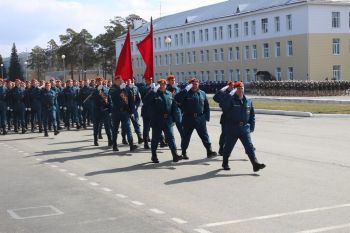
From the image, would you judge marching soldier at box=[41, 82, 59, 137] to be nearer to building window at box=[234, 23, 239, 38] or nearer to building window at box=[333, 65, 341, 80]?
building window at box=[333, 65, 341, 80]

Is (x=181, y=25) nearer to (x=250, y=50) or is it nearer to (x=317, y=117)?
(x=250, y=50)

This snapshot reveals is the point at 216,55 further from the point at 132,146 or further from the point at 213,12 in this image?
the point at 132,146

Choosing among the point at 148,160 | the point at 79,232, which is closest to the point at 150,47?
the point at 148,160

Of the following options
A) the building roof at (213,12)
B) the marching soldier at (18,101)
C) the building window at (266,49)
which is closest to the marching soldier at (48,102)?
the marching soldier at (18,101)

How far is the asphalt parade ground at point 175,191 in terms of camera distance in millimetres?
7680

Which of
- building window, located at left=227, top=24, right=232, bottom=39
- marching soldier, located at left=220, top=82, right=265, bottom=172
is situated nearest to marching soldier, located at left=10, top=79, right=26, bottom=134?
marching soldier, located at left=220, top=82, right=265, bottom=172

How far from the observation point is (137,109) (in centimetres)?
1783

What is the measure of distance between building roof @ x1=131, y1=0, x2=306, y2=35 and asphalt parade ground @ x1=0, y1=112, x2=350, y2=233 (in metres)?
49.2

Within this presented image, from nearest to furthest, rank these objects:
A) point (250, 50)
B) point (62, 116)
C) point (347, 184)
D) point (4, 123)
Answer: point (347, 184) → point (4, 123) → point (62, 116) → point (250, 50)

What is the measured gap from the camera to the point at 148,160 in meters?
13.9

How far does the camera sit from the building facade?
6112 cm

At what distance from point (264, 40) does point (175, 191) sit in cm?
5887

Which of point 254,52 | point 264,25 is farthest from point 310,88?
point 254,52

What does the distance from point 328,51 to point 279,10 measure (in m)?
7.03
